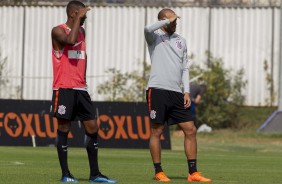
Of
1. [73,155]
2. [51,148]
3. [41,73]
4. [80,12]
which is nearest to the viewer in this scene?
[80,12]

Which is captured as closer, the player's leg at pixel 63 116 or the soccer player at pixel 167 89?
the player's leg at pixel 63 116

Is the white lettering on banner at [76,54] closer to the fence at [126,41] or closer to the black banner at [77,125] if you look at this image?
the black banner at [77,125]

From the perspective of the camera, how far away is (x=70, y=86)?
1370 cm

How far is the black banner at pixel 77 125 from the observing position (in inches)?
1056

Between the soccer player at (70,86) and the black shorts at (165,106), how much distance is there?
36.9 inches

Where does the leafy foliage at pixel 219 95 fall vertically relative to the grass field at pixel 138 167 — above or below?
above

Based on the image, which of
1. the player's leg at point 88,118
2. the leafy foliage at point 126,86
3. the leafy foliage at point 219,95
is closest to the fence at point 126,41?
the leafy foliage at point 219,95

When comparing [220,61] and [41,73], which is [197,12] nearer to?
[220,61]

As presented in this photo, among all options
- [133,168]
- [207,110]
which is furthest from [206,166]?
[207,110]

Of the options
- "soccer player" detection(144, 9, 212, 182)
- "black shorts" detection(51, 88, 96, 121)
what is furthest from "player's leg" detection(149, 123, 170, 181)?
"black shorts" detection(51, 88, 96, 121)

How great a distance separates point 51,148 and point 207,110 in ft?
34.4

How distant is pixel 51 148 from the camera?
26078 millimetres

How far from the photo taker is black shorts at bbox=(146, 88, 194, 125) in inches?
563

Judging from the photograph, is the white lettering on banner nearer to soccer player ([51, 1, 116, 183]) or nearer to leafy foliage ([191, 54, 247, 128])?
soccer player ([51, 1, 116, 183])
